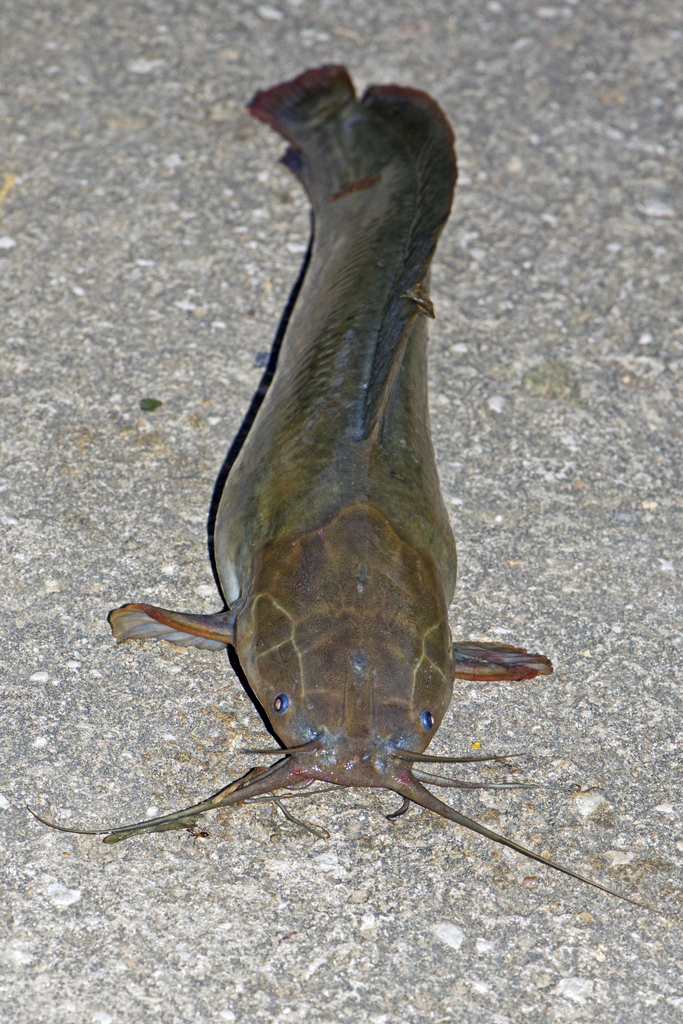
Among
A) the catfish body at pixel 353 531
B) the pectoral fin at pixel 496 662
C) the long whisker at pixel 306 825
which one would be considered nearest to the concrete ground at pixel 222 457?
the long whisker at pixel 306 825

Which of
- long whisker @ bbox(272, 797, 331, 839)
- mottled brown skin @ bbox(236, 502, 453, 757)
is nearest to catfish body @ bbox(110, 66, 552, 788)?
mottled brown skin @ bbox(236, 502, 453, 757)

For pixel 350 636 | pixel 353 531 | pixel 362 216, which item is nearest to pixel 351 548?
pixel 353 531

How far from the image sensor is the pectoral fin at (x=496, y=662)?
89.4 inches

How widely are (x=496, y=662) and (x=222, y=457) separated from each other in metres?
1.07

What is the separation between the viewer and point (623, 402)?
3.25 m

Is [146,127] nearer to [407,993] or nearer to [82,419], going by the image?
[82,419]

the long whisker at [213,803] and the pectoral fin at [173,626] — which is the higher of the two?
the pectoral fin at [173,626]

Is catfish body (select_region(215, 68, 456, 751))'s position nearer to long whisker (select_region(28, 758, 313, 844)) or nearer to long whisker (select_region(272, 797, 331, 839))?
long whisker (select_region(28, 758, 313, 844))

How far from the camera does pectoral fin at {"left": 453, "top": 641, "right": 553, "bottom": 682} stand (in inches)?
89.4

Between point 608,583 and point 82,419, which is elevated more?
point 82,419

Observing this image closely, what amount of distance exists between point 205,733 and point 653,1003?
1083 mm

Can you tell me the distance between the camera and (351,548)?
7.07ft

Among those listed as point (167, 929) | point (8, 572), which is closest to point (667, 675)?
point (167, 929)

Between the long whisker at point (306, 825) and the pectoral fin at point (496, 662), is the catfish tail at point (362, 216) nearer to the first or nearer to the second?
the pectoral fin at point (496, 662)
